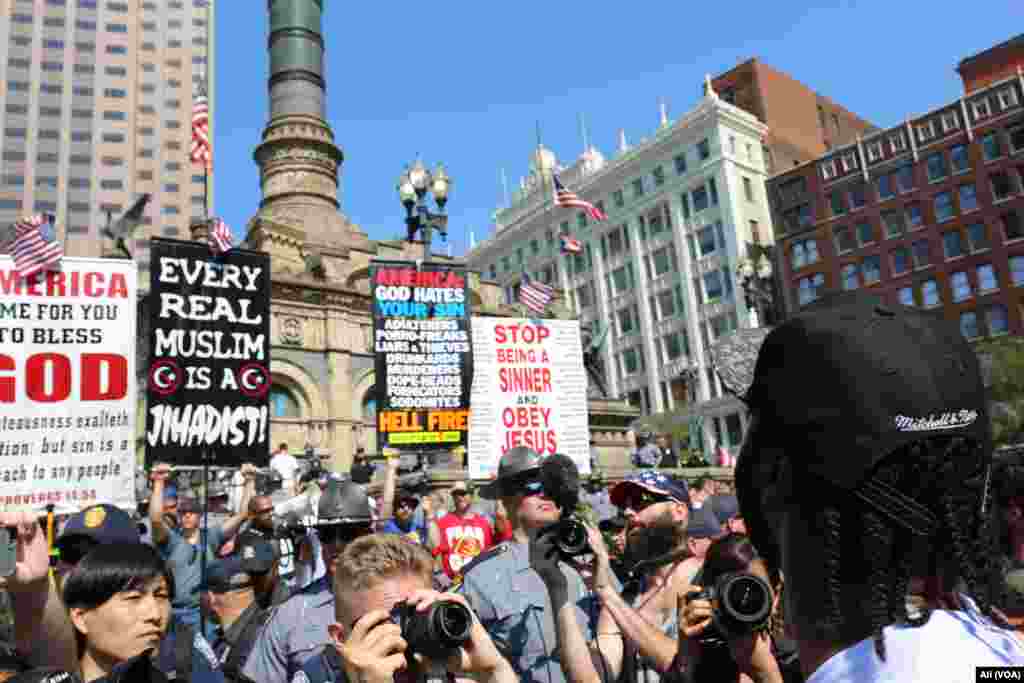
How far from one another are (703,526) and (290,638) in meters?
2.87

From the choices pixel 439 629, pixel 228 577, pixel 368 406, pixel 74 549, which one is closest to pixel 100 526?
pixel 74 549

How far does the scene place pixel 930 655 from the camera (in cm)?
108

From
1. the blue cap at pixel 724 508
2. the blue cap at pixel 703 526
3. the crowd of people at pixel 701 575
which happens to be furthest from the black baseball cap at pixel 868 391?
the blue cap at pixel 724 508

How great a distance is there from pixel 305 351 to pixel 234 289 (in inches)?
760

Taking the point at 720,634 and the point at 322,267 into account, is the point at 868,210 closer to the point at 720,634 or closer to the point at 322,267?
the point at 322,267

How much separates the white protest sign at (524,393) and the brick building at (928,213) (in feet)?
121

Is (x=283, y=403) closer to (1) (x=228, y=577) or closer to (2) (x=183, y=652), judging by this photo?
(1) (x=228, y=577)

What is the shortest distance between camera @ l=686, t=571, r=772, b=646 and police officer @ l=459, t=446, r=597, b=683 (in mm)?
1866

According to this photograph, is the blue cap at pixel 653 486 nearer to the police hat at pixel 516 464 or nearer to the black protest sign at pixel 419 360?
the police hat at pixel 516 464

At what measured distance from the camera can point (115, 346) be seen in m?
9.12

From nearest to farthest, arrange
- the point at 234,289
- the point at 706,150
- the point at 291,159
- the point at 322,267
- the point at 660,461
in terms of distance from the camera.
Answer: the point at 234,289, the point at 660,461, the point at 322,267, the point at 291,159, the point at 706,150

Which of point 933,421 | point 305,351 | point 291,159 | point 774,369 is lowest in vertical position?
point 933,421

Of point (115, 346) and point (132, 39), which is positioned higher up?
point (132, 39)

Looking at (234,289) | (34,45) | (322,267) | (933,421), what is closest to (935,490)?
(933,421)
